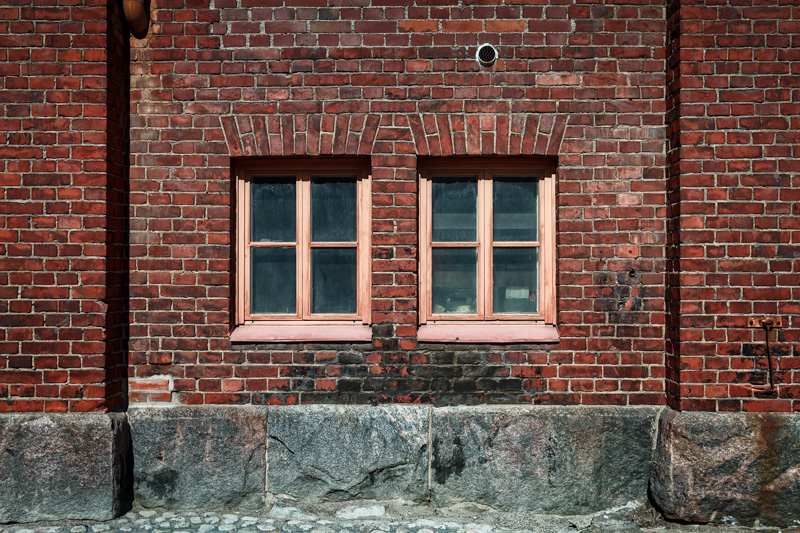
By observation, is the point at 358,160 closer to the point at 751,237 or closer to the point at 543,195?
the point at 543,195

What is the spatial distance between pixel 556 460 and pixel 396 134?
8.06 ft

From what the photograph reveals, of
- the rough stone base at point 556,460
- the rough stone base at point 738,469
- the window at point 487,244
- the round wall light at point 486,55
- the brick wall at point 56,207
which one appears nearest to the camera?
the rough stone base at point 738,469

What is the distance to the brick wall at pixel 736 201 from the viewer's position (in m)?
4.09

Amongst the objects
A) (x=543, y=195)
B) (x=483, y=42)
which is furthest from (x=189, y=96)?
(x=543, y=195)

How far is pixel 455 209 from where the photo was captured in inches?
179

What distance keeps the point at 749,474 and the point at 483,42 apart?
331cm

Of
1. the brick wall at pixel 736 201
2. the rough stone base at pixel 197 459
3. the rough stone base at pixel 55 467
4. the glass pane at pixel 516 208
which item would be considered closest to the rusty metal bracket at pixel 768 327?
the brick wall at pixel 736 201

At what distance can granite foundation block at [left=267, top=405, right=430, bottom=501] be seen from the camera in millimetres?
4281

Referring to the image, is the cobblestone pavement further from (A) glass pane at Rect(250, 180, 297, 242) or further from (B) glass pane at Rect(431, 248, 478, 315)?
(A) glass pane at Rect(250, 180, 297, 242)

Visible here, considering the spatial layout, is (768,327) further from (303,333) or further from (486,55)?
(303,333)

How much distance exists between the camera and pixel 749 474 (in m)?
4.00

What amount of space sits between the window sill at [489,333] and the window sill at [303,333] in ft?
1.41

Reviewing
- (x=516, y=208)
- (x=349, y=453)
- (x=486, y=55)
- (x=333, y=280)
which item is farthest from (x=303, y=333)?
(x=486, y=55)

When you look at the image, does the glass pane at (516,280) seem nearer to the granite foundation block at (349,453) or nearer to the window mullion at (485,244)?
the window mullion at (485,244)
